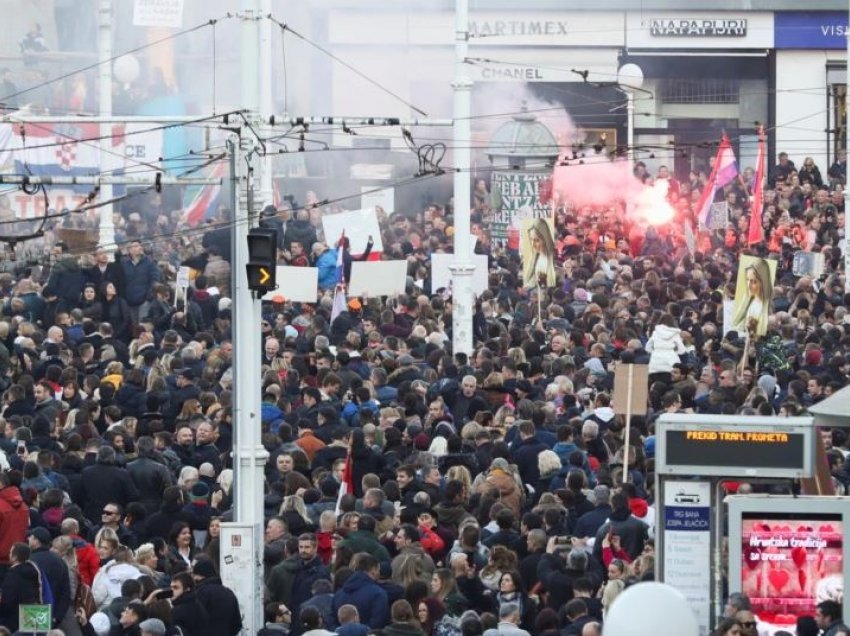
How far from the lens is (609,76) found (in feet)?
154

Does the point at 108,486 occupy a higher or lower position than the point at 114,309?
lower

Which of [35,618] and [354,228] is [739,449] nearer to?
[35,618]

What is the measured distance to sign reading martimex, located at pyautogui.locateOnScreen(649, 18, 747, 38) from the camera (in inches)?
1924

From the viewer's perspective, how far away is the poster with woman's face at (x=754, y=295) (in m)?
23.2

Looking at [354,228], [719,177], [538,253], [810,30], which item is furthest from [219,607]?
[810,30]

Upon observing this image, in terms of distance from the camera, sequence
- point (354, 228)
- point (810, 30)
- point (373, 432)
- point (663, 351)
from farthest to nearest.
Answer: point (810, 30) → point (354, 228) → point (663, 351) → point (373, 432)

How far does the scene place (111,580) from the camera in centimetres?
1471

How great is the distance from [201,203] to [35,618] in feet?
85.2

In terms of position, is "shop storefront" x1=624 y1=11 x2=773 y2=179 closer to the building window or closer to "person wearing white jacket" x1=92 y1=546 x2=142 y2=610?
the building window

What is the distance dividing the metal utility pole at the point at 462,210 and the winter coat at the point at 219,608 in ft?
37.2

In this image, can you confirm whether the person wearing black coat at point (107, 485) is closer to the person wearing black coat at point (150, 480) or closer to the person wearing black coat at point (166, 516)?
the person wearing black coat at point (150, 480)

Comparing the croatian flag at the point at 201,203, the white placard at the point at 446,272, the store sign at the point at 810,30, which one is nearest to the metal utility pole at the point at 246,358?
the white placard at the point at 446,272

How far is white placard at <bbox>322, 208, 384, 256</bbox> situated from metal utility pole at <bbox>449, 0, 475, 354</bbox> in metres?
2.05

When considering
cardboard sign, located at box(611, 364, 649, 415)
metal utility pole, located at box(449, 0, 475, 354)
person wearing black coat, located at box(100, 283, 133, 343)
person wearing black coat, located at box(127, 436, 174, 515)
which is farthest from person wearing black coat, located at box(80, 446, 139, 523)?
metal utility pole, located at box(449, 0, 475, 354)
